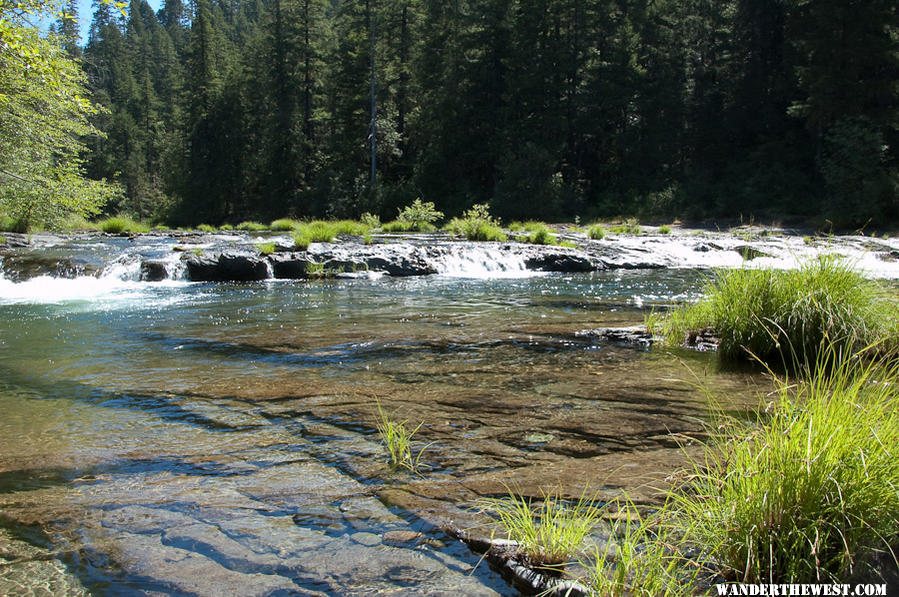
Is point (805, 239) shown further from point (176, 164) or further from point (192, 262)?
point (176, 164)

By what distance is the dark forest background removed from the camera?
29109mm

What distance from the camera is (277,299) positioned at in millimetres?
12070

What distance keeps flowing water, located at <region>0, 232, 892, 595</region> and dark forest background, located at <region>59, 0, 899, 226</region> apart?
23801 mm

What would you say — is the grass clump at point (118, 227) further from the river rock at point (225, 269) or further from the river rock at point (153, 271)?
the river rock at point (225, 269)

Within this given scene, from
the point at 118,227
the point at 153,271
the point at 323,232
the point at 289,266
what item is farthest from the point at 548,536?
the point at 118,227

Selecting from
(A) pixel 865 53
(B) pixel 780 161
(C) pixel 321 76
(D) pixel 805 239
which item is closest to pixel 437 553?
(D) pixel 805 239

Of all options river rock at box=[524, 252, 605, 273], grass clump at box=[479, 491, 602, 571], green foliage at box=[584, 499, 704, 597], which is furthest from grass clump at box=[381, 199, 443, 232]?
green foliage at box=[584, 499, 704, 597]

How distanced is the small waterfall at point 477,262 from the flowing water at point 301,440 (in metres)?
7.67

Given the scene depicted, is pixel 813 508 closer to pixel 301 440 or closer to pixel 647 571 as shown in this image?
pixel 647 571

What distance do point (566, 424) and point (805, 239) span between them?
19.6 meters

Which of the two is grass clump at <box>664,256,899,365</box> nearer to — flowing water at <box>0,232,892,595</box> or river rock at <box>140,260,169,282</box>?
flowing water at <box>0,232,892,595</box>

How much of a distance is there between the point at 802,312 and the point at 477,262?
12.2 meters

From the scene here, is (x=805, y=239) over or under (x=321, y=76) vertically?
under

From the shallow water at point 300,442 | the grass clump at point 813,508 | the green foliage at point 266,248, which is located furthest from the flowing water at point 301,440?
the green foliage at point 266,248
